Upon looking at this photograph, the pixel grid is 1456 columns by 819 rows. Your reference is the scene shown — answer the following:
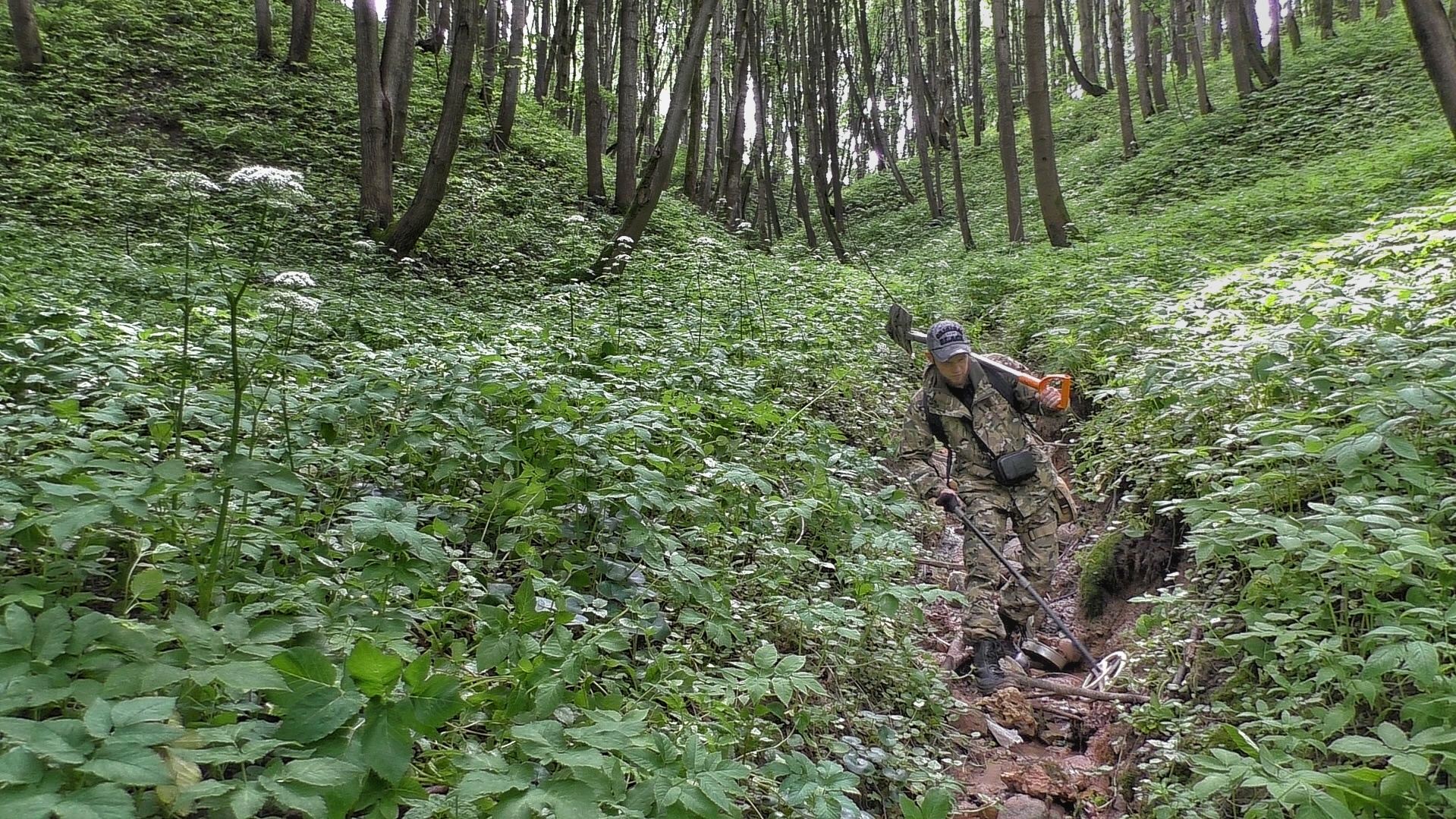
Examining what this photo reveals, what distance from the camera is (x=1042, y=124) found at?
460 inches

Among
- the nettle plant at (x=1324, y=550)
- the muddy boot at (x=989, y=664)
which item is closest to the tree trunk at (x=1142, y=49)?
the nettle plant at (x=1324, y=550)

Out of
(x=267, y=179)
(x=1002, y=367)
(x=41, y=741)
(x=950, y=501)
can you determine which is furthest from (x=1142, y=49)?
(x=41, y=741)

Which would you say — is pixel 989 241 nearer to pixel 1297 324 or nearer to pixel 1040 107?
pixel 1040 107

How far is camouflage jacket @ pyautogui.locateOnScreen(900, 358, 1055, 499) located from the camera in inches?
198

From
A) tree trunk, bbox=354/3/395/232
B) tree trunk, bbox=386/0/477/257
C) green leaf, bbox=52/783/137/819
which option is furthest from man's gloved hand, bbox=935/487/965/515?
tree trunk, bbox=354/3/395/232

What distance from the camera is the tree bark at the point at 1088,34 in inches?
967

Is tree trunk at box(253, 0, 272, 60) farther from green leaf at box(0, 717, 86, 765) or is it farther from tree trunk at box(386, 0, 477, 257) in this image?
green leaf at box(0, 717, 86, 765)

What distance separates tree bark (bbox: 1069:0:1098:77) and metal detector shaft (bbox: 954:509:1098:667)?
24.3 meters

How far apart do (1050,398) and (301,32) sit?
17200 millimetres

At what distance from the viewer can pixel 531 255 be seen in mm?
11375

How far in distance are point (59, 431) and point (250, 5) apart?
20.3m

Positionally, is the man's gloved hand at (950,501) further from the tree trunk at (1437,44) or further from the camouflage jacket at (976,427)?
the tree trunk at (1437,44)

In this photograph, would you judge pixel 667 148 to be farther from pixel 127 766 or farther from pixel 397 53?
pixel 127 766

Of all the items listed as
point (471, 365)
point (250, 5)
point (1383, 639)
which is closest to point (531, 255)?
point (471, 365)
